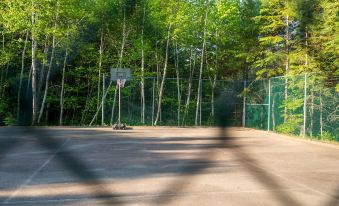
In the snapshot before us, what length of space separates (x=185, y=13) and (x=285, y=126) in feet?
47.9

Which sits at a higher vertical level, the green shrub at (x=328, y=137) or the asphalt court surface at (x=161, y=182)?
the green shrub at (x=328, y=137)

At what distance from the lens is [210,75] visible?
3.78 ft

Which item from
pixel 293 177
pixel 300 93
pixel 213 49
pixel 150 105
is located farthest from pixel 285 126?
pixel 213 49

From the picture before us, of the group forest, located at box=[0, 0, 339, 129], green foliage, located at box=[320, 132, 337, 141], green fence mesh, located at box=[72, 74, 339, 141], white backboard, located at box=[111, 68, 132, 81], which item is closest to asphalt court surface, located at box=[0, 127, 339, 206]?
green fence mesh, located at box=[72, 74, 339, 141]

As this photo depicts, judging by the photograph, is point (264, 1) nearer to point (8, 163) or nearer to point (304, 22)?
point (304, 22)

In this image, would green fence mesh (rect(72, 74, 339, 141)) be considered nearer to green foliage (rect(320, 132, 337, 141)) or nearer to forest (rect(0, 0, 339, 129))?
green foliage (rect(320, 132, 337, 141))

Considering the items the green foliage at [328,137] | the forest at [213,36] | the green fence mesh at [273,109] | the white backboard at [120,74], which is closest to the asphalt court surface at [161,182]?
the green fence mesh at [273,109]

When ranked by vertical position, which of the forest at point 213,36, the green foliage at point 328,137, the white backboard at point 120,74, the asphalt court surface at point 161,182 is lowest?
the asphalt court surface at point 161,182

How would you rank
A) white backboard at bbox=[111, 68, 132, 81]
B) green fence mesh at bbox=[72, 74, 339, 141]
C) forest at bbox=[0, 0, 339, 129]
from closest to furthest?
forest at bbox=[0, 0, 339, 129] → green fence mesh at bbox=[72, 74, 339, 141] → white backboard at bbox=[111, 68, 132, 81]

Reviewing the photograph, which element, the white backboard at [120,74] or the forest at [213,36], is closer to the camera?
the forest at [213,36]

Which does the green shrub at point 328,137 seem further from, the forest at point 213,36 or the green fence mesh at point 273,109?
the forest at point 213,36

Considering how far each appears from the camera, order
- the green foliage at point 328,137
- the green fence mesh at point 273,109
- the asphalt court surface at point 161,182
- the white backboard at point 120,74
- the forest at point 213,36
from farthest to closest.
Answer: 1. the white backboard at point 120,74
2. the green foliage at point 328,137
3. the green fence mesh at point 273,109
4. the asphalt court surface at point 161,182
5. the forest at point 213,36

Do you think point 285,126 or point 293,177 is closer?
point 293,177

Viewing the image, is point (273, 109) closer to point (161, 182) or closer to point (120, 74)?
point (120, 74)
